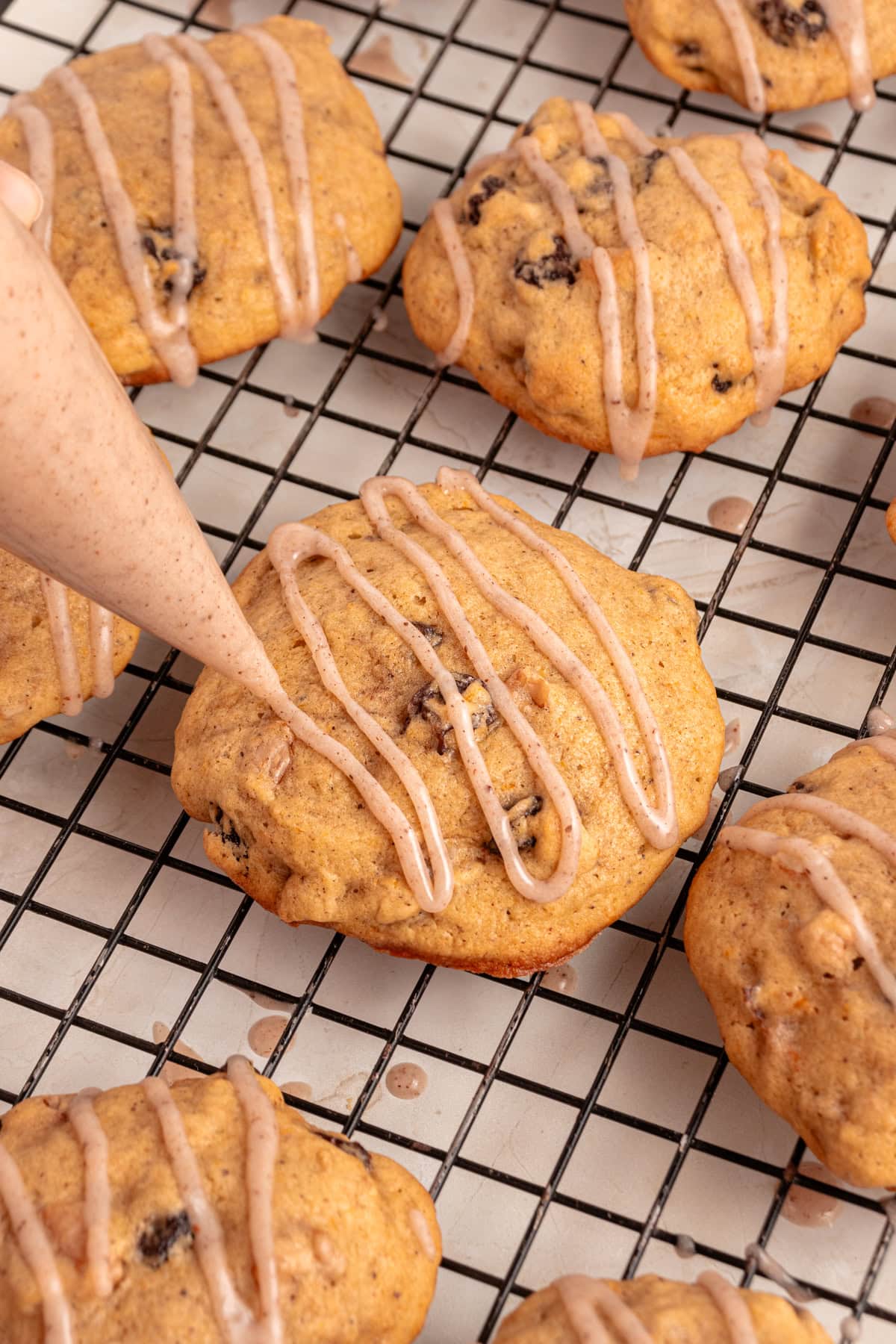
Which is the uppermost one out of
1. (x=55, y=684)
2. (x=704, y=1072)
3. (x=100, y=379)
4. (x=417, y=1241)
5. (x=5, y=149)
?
(x=100, y=379)

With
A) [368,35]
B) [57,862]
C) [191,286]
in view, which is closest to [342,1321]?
[57,862]

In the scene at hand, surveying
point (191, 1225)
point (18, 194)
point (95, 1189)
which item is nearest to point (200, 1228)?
point (191, 1225)

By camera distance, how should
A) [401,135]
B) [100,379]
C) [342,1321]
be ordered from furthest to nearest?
[401,135] < [342,1321] < [100,379]

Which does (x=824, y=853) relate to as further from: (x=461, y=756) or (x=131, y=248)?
(x=131, y=248)

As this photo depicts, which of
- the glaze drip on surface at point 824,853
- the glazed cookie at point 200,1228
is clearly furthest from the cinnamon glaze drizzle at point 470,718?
the glazed cookie at point 200,1228

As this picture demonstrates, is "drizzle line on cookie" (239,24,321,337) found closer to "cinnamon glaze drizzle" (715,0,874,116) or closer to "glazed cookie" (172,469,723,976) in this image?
"glazed cookie" (172,469,723,976)

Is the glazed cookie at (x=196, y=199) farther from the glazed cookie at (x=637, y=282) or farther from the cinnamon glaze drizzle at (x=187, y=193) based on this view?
the glazed cookie at (x=637, y=282)

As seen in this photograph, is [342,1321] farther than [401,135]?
No

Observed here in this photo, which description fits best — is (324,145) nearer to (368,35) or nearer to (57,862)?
(368,35)
